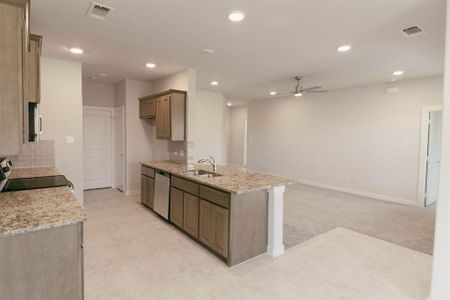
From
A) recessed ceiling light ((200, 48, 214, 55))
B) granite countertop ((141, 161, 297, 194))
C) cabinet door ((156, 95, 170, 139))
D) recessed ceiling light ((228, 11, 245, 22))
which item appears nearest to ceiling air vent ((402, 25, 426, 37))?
recessed ceiling light ((228, 11, 245, 22))

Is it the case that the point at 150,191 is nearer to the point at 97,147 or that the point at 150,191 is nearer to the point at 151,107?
the point at 151,107

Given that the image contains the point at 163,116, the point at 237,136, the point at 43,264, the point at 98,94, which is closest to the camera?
the point at 43,264

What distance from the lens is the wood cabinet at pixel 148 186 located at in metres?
4.55

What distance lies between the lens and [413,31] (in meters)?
2.88

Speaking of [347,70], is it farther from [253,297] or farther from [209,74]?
[253,297]

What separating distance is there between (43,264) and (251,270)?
6.23 feet

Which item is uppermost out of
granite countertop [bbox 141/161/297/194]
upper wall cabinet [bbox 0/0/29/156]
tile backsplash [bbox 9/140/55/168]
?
upper wall cabinet [bbox 0/0/29/156]

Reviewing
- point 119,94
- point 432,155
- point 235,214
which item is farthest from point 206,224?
point 432,155

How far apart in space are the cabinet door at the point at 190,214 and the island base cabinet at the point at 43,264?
5.45ft

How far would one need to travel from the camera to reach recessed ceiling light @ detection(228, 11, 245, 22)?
2514mm

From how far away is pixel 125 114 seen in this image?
5754 mm

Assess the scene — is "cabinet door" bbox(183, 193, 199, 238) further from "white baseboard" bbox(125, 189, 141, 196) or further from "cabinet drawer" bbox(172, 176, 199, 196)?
"white baseboard" bbox(125, 189, 141, 196)

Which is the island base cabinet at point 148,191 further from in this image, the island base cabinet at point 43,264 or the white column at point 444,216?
the white column at point 444,216

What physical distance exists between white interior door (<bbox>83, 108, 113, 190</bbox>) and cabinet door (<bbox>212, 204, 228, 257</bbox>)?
457cm
